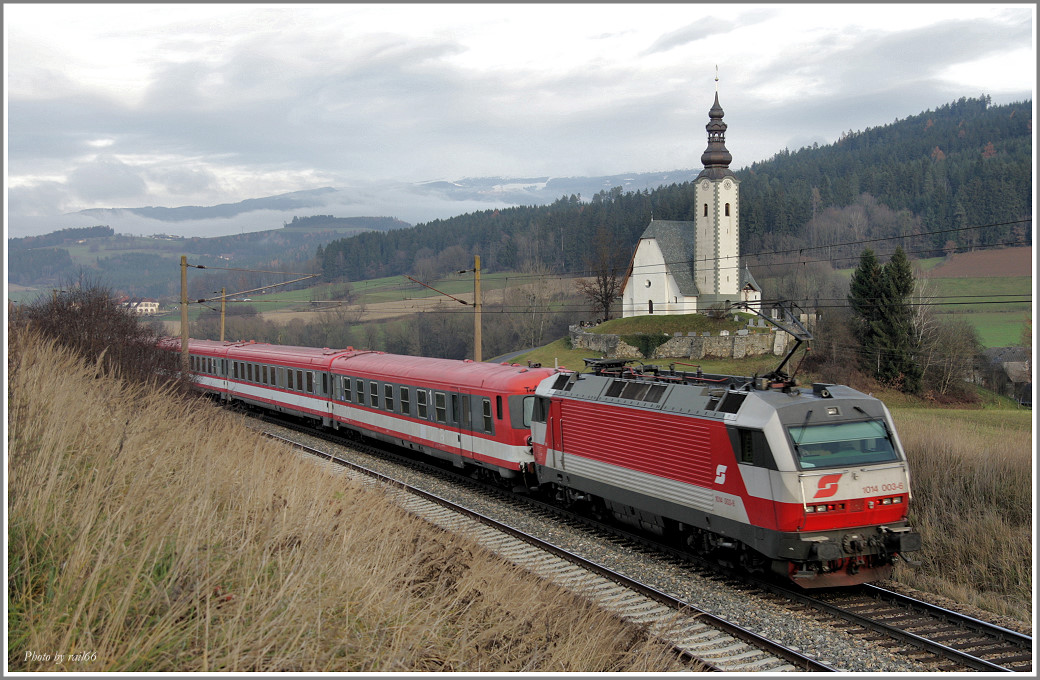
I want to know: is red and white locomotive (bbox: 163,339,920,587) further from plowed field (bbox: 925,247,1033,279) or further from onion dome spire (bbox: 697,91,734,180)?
plowed field (bbox: 925,247,1033,279)

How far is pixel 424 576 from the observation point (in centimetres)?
967

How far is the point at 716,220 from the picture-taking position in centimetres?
7975

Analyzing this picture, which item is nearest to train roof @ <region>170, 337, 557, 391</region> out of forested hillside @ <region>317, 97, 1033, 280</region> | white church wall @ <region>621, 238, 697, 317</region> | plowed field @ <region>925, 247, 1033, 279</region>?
white church wall @ <region>621, 238, 697, 317</region>

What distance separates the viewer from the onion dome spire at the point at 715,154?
79.7 metres

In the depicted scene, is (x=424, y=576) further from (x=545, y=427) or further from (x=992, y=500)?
(x=992, y=500)

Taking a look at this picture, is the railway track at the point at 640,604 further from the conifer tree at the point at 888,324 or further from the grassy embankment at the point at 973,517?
the conifer tree at the point at 888,324

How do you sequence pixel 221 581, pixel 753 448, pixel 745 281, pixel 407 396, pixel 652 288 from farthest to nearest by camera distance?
1. pixel 745 281
2. pixel 652 288
3. pixel 407 396
4. pixel 753 448
5. pixel 221 581

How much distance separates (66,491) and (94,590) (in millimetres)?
2057

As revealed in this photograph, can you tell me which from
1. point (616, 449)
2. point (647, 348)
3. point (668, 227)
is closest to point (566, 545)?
point (616, 449)

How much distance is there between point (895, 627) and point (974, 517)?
858 cm

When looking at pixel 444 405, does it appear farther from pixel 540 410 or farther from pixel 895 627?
pixel 895 627

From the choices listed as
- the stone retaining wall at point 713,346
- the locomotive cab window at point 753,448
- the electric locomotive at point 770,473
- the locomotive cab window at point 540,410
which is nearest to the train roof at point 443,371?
the locomotive cab window at point 540,410

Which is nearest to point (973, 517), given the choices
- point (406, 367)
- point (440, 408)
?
point (440, 408)

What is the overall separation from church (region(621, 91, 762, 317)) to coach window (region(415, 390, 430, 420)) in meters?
60.1
